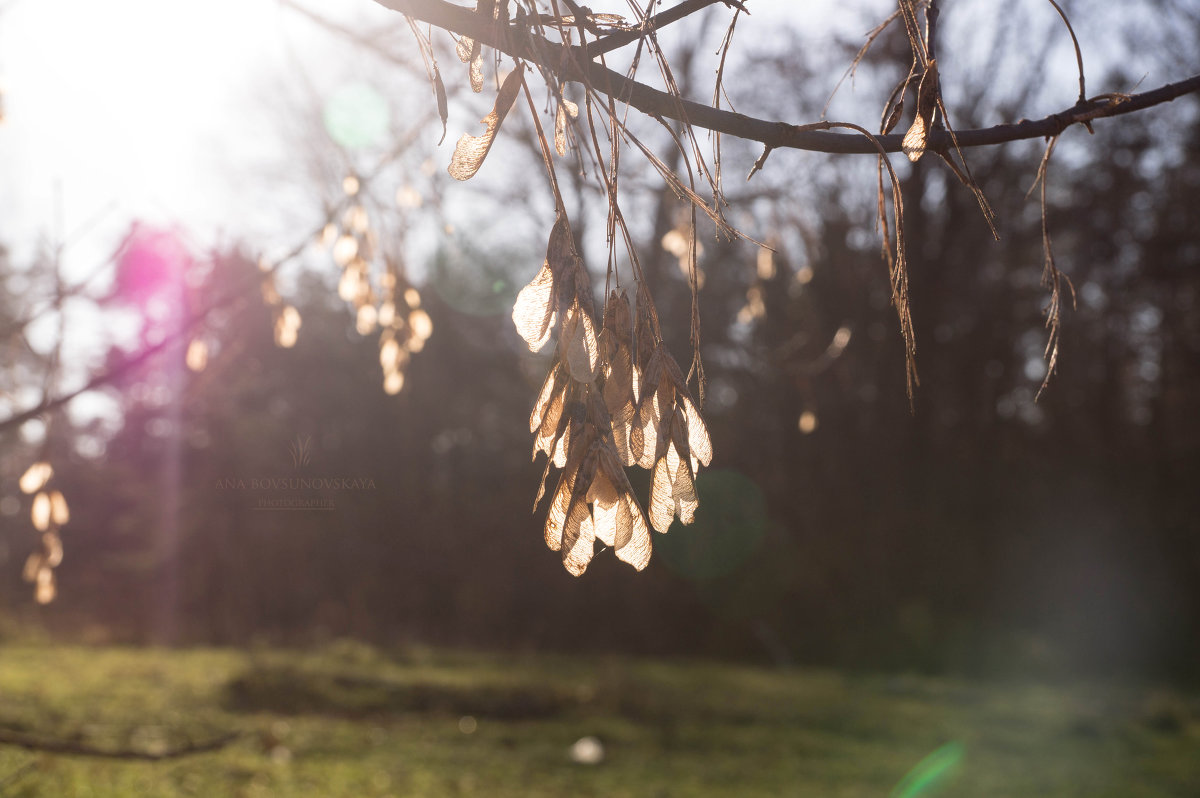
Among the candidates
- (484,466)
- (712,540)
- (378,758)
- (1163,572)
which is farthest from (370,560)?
(1163,572)

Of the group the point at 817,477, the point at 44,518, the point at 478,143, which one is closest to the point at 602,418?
the point at 478,143

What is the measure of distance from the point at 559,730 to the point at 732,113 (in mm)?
4042

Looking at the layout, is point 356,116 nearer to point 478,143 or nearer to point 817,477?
point 478,143

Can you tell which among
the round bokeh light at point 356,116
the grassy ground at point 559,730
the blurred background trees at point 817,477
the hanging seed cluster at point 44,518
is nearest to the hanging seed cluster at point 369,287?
the round bokeh light at point 356,116

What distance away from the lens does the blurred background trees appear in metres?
8.08

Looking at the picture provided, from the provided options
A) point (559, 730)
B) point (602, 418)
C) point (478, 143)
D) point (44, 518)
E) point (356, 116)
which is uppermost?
point (356, 116)

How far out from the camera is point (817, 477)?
973 centimetres

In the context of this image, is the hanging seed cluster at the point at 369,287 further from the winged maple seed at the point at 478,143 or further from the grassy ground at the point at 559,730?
the grassy ground at the point at 559,730

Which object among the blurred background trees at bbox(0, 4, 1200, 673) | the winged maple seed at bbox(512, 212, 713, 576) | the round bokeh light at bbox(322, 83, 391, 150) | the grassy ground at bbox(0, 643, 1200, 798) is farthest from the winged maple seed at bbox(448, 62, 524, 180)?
the blurred background trees at bbox(0, 4, 1200, 673)

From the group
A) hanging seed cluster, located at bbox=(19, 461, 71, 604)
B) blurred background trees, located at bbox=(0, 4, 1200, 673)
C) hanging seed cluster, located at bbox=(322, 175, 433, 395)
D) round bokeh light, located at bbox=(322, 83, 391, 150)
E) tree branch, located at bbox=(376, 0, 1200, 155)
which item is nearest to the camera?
tree branch, located at bbox=(376, 0, 1200, 155)

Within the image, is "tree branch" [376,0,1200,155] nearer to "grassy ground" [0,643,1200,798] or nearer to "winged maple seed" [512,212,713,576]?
"winged maple seed" [512,212,713,576]

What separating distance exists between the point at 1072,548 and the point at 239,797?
28.6 ft

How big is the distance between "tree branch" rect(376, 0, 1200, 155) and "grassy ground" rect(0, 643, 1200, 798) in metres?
2.68

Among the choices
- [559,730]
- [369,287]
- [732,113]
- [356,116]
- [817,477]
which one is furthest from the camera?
[817,477]
